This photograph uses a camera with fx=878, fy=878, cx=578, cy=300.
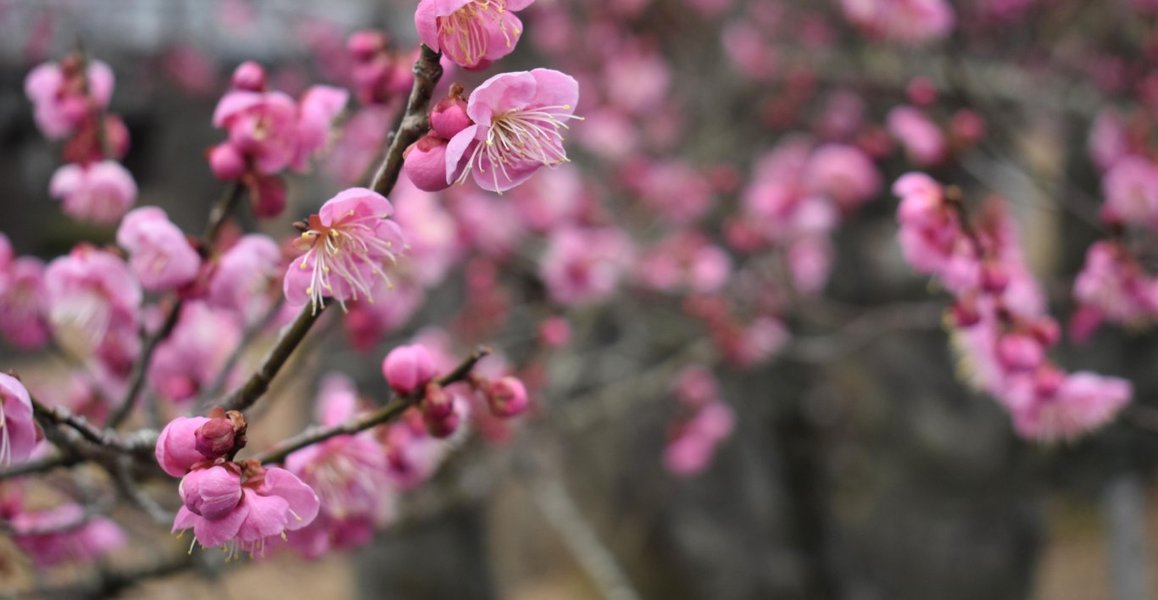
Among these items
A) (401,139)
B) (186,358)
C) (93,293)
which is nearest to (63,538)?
(186,358)

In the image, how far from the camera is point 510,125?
2.61 feet

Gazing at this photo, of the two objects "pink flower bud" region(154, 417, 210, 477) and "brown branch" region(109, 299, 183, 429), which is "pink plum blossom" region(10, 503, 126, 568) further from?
"pink flower bud" region(154, 417, 210, 477)

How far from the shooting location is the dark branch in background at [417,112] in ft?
2.45

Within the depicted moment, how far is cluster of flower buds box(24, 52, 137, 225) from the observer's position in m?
1.29

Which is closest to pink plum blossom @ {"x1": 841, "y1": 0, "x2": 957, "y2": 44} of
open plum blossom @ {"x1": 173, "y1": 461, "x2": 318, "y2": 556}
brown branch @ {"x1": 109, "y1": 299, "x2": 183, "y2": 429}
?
brown branch @ {"x1": 109, "y1": 299, "x2": 183, "y2": 429}

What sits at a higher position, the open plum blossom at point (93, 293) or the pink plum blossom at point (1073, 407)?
the pink plum blossom at point (1073, 407)

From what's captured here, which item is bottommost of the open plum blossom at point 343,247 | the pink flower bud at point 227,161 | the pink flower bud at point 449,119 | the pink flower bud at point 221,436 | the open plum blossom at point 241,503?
the open plum blossom at point 241,503

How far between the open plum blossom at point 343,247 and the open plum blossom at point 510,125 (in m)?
0.09

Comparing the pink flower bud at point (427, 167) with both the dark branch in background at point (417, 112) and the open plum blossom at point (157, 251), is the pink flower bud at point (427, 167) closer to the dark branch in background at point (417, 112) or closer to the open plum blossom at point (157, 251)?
the dark branch in background at point (417, 112)

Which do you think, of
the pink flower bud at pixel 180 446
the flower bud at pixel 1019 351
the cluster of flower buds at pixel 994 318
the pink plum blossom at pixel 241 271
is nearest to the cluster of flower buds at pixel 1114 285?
the cluster of flower buds at pixel 994 318

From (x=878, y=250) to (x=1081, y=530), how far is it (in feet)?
14.0

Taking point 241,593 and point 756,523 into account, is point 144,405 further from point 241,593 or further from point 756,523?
point 241,593

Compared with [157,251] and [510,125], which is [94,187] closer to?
[157,251]

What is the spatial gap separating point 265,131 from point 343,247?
1.05 feet
